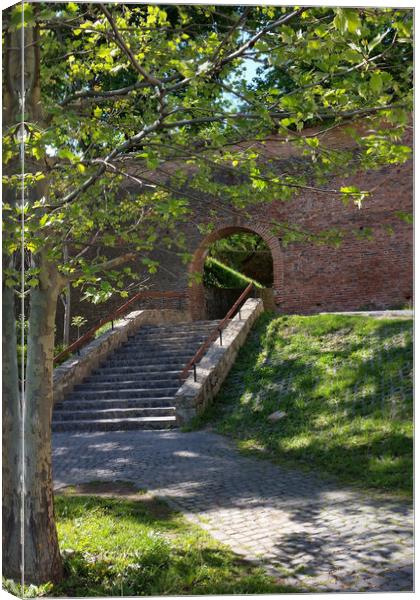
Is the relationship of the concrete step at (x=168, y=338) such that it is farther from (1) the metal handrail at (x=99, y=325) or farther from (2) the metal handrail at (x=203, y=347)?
(1) the metal handrail at (x=99, y=325)

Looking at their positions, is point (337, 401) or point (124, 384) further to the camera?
point (124, 384)

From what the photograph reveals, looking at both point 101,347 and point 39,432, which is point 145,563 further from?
point 101,347

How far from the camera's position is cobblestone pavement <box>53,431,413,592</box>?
3680mm

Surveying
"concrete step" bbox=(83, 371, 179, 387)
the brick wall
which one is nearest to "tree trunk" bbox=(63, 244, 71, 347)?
the brick wall

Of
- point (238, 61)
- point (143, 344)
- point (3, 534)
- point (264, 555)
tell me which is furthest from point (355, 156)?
point (143, 344)

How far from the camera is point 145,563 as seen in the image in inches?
151

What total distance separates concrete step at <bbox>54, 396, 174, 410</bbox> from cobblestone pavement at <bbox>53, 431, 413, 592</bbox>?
3.86 ft

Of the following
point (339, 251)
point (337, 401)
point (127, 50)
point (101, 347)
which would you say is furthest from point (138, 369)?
point (127, 50)

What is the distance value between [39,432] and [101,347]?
5374 millimetres

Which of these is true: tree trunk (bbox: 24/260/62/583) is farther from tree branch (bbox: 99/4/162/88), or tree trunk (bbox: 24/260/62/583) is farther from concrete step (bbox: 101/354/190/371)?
concrete step (bbox: 101/354/190/371)

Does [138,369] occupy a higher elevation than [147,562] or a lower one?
higher

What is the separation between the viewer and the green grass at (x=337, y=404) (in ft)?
15.4

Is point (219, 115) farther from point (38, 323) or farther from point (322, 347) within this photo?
point (322, 347)

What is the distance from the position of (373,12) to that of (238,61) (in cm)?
129
